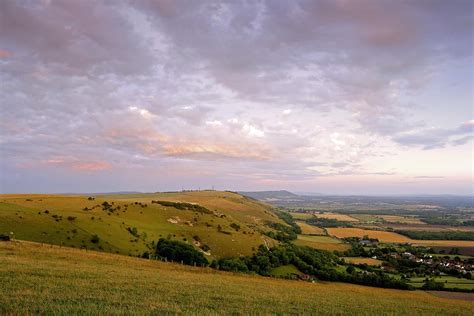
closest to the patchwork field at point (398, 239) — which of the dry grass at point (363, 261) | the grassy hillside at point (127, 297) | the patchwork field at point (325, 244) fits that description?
the patchwork field at point (325, 244)

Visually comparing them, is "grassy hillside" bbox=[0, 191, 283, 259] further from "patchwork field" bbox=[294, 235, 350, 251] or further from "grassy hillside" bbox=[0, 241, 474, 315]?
"grassy hillside" bbox=[0, 241, 474, 315]

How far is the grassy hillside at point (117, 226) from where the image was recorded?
65.3 metres

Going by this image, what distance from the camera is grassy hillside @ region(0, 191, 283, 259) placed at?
65.3m

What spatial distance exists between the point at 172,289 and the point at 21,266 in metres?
12.7

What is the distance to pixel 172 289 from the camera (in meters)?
24.9

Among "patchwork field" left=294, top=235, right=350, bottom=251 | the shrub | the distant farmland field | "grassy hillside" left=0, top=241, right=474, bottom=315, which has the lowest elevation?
the distant farmland field

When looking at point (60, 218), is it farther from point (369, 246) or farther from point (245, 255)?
point (369, 246)

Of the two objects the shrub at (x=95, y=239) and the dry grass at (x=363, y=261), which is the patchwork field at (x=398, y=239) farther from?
the shrub at (x=95, y=239)

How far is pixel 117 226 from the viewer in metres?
81.0

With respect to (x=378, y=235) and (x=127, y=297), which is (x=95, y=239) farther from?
(x=378, y=235)

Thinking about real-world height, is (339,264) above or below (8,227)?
below

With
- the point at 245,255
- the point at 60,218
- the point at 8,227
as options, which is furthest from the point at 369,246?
the point at 8,227

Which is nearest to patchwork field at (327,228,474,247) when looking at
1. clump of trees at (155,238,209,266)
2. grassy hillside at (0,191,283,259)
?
grassy hillside at (0,191,283,259)

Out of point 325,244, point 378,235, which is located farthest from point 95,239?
point 378,235
